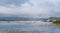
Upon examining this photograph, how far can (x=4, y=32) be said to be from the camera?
44.8 feet

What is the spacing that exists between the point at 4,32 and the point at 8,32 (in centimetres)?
140

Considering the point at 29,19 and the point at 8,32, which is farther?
the point at 29,19

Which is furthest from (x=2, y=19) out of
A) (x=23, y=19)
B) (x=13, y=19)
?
(x=23, y=19)

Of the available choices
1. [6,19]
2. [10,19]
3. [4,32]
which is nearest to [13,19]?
[10,19]

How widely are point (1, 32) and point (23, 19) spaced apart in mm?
47266

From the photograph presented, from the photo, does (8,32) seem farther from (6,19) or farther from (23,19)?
(23,19)

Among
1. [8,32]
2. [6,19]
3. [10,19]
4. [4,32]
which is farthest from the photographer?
[10,19]

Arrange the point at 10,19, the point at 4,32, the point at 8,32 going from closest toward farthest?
the point at 8,32
the point at 4,32
the point at 10,19

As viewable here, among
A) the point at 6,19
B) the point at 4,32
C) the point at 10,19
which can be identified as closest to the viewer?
the point at 4,32

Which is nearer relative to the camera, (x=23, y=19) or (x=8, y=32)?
(x=8, y=32)

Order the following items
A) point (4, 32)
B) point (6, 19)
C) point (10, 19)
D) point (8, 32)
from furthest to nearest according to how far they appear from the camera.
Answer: point (10, 19)
point (6, 19)
point (4, 32)
point (8, 32)

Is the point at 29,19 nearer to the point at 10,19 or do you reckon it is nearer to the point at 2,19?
the point at 10,19

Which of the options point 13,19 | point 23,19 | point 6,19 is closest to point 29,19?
point 23,19

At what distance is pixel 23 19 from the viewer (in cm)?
6031
